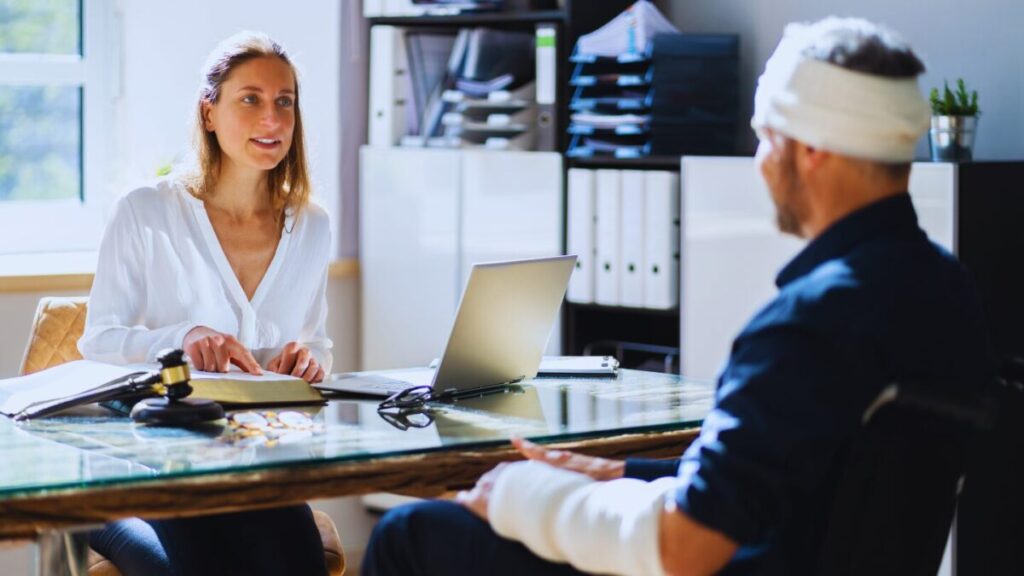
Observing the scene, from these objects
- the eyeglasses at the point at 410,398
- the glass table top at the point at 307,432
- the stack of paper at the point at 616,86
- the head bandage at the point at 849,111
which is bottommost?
the glass table top at the point at 307,432

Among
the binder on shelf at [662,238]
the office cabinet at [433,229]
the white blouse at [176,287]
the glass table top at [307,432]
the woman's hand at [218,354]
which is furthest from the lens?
the office cabinet at [433,229]

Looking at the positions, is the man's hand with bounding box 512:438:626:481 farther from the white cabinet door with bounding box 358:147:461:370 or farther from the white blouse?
the white cabinet door with bounding box 358:147:461:370

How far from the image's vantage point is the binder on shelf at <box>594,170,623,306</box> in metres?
3.60

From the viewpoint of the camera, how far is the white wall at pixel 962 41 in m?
3.22

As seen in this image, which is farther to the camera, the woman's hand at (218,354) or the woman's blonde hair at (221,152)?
the woman's blonde hair at (221,152)

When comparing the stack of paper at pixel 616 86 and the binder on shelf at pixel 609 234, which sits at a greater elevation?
the stack of paper at pixel 616 86

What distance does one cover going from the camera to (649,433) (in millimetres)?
1995

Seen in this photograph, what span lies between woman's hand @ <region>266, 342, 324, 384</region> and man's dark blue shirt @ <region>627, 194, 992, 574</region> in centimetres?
94

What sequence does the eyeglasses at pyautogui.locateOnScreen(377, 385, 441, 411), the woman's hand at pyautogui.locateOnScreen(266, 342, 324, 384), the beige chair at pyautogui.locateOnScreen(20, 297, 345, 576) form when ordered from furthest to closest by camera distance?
the beige chair at pyautogui.locateOnScreen(20, 297, 345, 576) < the woman's hand at pyautogui.locateOnScreen(266, 342, 324, 384) < the eyeglasses at pyautogui.locateOnScreen(377, 385, 441, 411)

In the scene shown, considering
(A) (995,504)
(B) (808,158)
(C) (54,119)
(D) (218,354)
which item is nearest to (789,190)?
(B) (808,158)

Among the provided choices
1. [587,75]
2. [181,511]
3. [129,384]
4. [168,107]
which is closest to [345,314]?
[168,107]

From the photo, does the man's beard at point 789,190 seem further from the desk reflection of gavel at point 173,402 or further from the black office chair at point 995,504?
the black office chair at point 995,504

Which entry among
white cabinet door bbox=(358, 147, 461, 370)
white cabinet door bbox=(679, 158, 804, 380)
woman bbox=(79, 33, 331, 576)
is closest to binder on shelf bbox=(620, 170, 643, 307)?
white cabinet door bbox=(679, 158, 804, 380)

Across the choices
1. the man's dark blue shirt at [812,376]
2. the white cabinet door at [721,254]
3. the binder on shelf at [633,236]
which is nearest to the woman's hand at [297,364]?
the man's dark blue shirt at [812,376]
